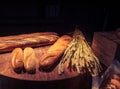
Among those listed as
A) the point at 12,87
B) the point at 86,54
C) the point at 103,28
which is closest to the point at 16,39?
the point at 12,87

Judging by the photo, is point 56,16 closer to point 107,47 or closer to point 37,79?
point 107,47

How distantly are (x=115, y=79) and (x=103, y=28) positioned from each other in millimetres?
1504

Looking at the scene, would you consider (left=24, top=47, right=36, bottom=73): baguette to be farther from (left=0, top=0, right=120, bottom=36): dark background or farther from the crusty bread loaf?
(left=0, top=0, right=120, bottom=36): dark background

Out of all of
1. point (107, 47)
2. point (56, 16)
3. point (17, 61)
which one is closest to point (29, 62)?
point (17, 61)

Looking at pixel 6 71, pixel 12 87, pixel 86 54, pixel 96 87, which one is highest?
pixel 86 54

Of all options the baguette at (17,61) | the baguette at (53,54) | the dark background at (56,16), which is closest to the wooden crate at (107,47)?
the baguette at (53,54)

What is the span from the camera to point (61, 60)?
1.50 meters

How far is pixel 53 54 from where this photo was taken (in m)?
1.52

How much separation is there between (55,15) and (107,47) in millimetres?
1232

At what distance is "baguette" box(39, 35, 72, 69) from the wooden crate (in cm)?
46

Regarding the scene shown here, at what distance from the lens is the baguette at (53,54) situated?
Result: 1.41 metres

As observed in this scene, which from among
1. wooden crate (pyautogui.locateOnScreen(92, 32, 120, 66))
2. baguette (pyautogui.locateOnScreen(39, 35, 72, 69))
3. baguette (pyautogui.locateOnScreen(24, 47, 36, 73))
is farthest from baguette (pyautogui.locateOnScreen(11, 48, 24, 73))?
wooden crate (pyautogui.locateOnScreen(92, 32, 120, 66))

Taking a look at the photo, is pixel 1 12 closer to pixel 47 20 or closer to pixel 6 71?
pixel 47 20

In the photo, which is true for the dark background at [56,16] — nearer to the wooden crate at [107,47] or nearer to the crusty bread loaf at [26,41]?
the wooden crate at [107,47]
